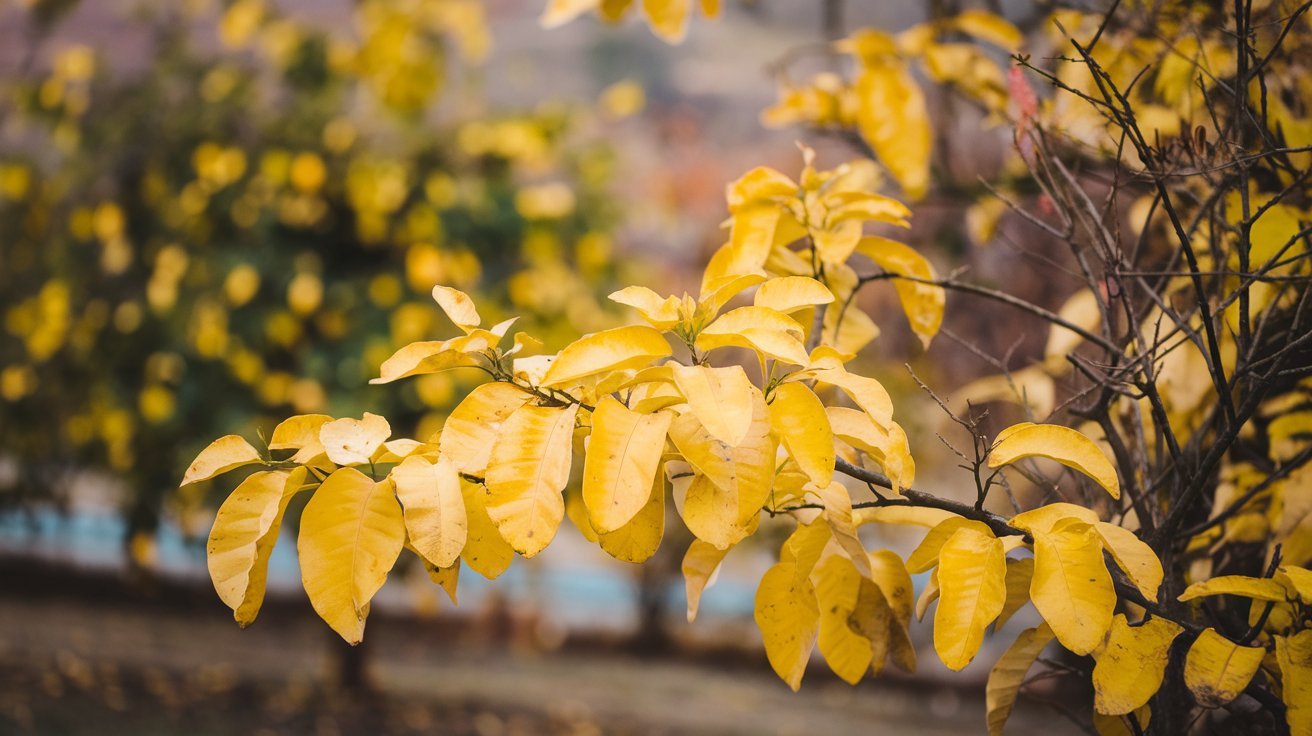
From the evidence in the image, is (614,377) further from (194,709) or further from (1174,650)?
(194,709)

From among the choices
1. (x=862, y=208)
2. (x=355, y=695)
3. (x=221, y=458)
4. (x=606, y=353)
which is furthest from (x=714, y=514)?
(x=355, y=695)

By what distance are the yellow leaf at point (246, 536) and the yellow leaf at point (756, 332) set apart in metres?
0.33

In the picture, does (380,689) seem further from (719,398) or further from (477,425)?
(719,398)

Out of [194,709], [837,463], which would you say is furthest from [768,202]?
[194,709]

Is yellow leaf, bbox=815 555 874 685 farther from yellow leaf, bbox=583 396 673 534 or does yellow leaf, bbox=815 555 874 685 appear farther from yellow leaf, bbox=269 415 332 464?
yellow leaf, bbox=269 415 332 464

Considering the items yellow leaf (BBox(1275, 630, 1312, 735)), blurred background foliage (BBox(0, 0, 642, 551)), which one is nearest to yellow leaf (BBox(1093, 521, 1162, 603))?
yellow leaf (BBox(1275, 630, 1312, 735))

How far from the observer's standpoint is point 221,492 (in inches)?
130

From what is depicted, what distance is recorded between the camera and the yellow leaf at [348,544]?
2.17 feet

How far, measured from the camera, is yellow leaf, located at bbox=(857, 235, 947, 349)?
1062 millimetres

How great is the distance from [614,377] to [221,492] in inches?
118

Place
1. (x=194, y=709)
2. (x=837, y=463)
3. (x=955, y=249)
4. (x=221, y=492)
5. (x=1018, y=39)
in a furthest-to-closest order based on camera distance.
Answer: (x=194, y=709), (x=221, y=492), (x=955, y=249), (x=1018, y=39), (x=837, y=463)

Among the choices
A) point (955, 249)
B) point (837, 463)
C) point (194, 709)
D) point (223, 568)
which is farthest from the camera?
point (194, 709)

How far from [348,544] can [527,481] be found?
0.47 feet

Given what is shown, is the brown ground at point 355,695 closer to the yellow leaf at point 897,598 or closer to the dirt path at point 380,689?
→ the dirt path at point 380,689
